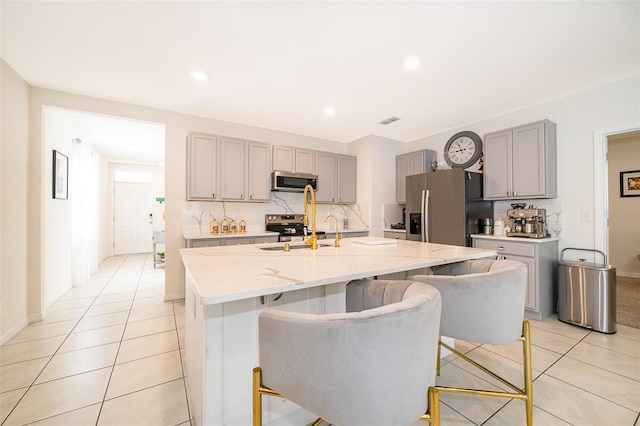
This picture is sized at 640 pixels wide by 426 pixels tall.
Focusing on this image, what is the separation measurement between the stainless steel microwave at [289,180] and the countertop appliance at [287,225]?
1.61ft

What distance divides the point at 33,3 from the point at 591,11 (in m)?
3.71

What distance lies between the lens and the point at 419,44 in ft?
6.93

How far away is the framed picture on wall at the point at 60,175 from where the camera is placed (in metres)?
3.22

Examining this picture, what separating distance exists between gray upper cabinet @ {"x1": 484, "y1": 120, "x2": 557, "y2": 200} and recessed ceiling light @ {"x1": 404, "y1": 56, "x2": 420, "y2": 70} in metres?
1.69

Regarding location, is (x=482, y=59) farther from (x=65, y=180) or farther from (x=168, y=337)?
(x=65, y=180)

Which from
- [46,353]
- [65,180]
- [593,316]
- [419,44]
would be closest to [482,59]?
[419,44]

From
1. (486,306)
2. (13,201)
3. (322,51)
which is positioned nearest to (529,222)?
(486,306)

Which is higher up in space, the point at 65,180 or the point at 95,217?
the point at 65,180

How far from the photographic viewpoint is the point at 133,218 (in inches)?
279

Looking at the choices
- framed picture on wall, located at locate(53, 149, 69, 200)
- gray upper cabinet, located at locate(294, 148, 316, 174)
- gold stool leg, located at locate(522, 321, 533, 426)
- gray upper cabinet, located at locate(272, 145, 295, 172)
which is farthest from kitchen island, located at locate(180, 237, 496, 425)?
framed picture on wall, located at locate(53, 149, 69, 200)

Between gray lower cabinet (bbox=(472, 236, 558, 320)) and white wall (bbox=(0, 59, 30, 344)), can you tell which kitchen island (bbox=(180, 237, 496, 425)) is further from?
white wall (bbox=(0, 59, 30, 344))

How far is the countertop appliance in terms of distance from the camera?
406 centimetres

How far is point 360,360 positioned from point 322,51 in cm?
231

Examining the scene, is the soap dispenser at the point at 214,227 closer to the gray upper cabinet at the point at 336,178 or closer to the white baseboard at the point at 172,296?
the white baseboard at the point at 172,296
